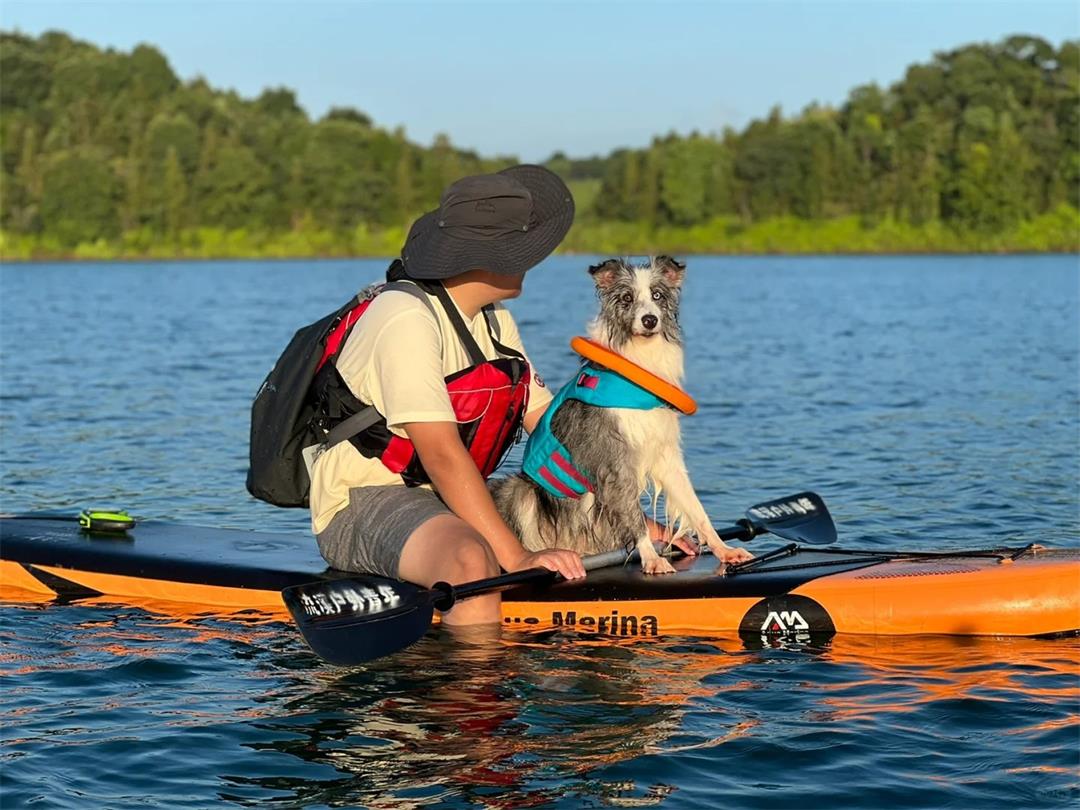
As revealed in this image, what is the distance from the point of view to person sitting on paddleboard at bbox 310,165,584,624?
6207 mm

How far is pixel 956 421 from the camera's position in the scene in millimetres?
17281

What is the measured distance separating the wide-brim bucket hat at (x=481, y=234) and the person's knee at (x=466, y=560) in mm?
1184

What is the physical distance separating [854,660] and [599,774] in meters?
1.87

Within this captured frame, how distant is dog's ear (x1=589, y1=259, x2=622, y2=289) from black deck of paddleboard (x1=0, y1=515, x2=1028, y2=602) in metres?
1.49

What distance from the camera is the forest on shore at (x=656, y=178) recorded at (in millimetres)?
97500

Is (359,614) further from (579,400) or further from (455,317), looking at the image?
(579,400)

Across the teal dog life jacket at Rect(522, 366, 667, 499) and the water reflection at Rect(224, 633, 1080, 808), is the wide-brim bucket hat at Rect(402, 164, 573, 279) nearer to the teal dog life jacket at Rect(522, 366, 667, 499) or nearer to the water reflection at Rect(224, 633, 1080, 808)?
the teal dog life jacket at Rect(522, 366, 667, 499)

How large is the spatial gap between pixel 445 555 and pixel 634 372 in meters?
1.45

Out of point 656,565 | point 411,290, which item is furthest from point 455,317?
point 656,565

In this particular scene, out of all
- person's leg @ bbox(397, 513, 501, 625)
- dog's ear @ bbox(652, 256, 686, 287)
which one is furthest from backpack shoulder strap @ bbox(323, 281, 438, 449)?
dog's ear @ bbox(652, 256, 686, 287)

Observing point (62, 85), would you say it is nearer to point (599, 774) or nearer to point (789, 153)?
point (789, 153)

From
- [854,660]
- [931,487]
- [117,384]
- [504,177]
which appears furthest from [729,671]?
[117,384]

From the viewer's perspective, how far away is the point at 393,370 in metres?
6.18

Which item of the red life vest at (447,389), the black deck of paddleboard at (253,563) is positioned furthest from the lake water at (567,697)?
the red life vest at (447,389)
